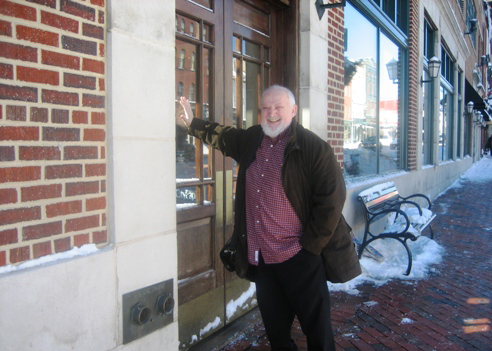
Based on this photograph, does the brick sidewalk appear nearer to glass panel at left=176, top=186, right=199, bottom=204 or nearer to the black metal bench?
the black metal bench

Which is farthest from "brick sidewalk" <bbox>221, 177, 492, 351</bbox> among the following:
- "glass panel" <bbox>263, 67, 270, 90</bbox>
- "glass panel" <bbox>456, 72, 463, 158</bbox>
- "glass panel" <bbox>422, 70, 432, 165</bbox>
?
"glass panel" <bbox>456, 72, 463, 158</bbox>

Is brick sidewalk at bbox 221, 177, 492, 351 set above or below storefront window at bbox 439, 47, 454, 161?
below

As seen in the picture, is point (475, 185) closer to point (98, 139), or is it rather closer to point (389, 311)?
point (389, 311)

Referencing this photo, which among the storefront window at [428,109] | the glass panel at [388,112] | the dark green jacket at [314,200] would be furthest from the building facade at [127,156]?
the storefront window at [428,109]

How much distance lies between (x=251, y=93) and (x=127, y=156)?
194 centimetres

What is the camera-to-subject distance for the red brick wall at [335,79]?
195 inches

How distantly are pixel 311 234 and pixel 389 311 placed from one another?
1.88 metres

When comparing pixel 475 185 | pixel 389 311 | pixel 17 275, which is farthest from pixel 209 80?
pixel 475 185

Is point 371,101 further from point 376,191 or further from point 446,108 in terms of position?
point 446,108

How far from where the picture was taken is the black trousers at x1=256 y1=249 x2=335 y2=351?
2.71 metres

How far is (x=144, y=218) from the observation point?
2.55 metres

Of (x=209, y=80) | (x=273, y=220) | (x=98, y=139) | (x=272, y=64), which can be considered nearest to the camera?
(x=98, y=139)

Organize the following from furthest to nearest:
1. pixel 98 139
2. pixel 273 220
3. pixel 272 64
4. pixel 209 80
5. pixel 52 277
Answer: pixel 272 64, pixel 209 80, pixel 273 220, pixel 98 139, pixel 52 277

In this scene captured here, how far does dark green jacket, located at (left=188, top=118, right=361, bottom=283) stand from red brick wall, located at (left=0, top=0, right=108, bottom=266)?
92 centimetres
